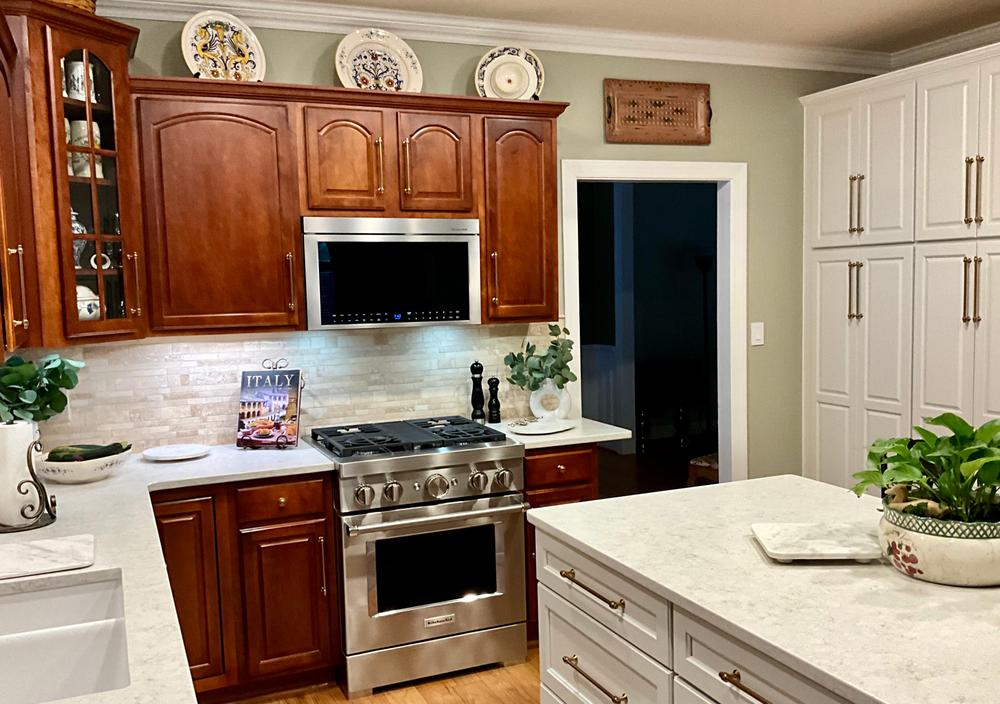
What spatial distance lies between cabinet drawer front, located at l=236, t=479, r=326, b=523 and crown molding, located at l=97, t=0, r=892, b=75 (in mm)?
1844


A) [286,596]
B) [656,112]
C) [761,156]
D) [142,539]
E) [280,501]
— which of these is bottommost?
[286,596]

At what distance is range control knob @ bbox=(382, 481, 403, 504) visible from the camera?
126 inches

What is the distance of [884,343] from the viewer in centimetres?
410

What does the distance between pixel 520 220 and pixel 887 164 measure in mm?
1750

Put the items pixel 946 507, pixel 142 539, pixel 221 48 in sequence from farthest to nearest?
pixel 221 48, pixel 142 539, pixel 946 507

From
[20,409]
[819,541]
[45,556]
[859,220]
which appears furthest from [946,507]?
[859,220]

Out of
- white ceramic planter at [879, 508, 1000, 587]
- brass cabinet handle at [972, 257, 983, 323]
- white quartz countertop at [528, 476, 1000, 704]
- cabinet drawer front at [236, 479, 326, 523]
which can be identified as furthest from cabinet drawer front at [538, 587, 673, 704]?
brass cabinet handle at [972, 257, 983, 323]

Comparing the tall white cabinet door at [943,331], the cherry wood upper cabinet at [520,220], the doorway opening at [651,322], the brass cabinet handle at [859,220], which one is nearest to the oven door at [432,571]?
the cherry wood upper cabinet at [520,220]

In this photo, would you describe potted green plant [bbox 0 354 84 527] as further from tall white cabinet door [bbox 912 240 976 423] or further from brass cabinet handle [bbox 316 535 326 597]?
tall white cabinet door [bbox 912 240 976 423]

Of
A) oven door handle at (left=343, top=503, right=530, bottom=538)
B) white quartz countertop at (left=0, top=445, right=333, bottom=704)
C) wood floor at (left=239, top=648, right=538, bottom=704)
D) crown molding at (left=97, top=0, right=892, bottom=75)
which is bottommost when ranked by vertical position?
wood floor at (left=239, top=648, right=538, bottom=704)

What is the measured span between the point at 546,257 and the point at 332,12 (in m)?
1.33

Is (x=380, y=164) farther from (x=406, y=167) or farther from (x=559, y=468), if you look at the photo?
(x=559, y=468)

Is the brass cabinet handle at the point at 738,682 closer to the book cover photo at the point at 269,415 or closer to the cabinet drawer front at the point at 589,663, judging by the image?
the cabinet drawer front at the point at 589,663

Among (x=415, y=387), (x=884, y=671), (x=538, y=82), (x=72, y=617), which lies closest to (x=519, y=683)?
(x=415, y=387)
